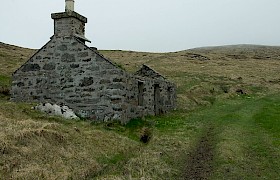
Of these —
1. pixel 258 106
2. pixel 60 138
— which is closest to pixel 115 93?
pixel 60 138

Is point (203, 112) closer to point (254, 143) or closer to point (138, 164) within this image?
point (254, 143)

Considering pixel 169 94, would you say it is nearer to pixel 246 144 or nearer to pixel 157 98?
pixel 157 98

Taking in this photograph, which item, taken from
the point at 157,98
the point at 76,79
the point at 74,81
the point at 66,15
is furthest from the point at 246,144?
the point at 66,15

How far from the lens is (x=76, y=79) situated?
70.8 feet

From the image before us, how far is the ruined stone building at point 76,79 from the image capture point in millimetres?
20812

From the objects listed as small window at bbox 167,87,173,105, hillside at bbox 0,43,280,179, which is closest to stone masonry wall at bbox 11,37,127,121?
A: hillside at bbox 0,43,280,179

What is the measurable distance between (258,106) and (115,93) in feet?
55.6

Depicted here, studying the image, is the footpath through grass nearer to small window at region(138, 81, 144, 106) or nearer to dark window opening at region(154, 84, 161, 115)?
dark window opening at region(154, 84, 161, 115)

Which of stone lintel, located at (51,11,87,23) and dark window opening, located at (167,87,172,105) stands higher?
stone lintel, located at (51,11,87,23)

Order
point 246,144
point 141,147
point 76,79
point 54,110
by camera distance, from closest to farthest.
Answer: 1. point 141,147
2. point 246,144
3. point 54,110
4. point 76,79

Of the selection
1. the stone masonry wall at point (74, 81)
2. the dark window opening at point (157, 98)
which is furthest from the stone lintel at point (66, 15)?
the dark window opening at point (157, 98)

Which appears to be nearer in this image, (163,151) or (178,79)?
(163,151)

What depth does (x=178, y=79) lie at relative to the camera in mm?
47719

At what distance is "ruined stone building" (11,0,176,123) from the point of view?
20812 mm
